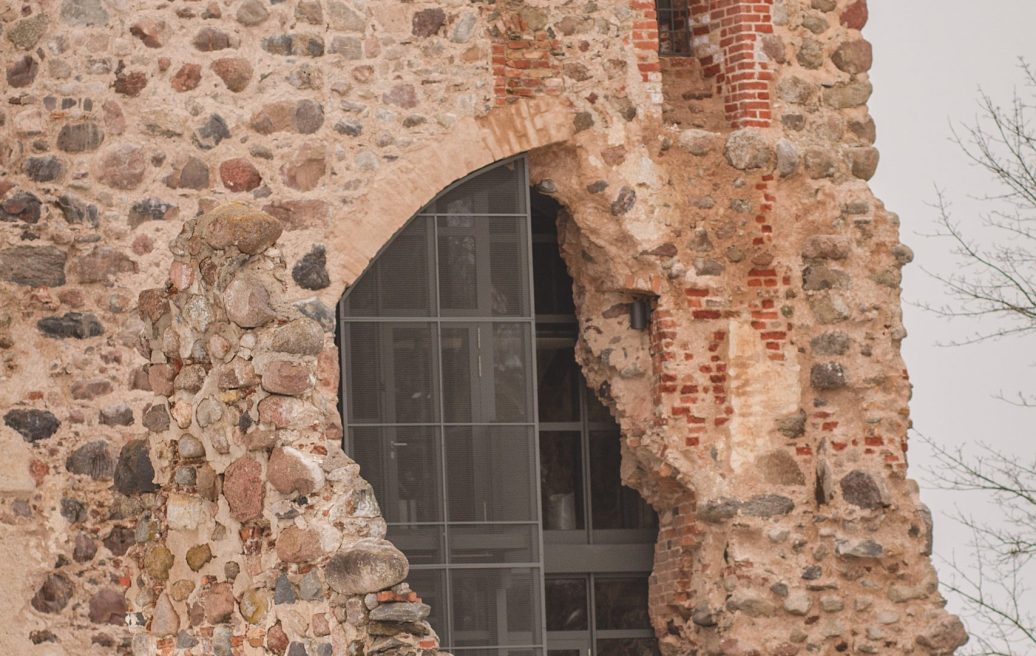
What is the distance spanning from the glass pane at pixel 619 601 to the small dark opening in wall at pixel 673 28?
3.59 metres

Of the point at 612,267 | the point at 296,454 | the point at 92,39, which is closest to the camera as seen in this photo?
the point at 296,454

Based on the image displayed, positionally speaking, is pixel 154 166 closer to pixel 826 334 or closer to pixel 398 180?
pixel 398 180

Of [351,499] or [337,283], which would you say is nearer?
[351,499]

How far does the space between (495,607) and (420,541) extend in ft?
2.05

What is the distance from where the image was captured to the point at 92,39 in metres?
14.9

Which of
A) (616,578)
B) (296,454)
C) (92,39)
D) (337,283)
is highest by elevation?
(92,39)

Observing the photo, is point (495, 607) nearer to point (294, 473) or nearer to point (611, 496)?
point (611, 496)

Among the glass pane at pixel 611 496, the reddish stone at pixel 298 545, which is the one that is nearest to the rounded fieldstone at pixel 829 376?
the glass pane at pixel 611 496

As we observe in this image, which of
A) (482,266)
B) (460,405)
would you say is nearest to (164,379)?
(460,405)

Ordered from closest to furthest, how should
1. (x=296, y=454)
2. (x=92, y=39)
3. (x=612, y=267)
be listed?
(x=296, y=454) → (x=92, y=39) → (x=612, y=267)

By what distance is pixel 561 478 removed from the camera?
1686 cm

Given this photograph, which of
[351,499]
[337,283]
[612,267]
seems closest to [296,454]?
[351,499]

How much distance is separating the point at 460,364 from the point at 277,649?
4681 mm

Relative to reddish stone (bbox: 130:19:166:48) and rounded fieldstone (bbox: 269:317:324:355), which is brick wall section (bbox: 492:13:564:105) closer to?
reddish stone (bbox: 130:19:166:48)
